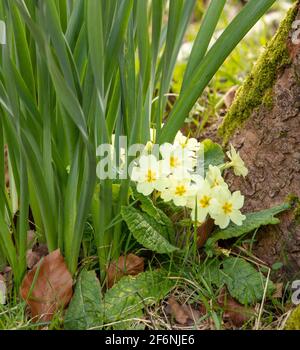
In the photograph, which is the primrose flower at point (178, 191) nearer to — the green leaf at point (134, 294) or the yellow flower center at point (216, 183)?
the yellow flower center at point (216, 183)

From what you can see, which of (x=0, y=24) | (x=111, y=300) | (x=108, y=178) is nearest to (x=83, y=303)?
(x=111, y=300)

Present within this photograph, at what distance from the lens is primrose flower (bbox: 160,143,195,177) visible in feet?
4.82

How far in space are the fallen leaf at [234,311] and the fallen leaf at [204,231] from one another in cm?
14

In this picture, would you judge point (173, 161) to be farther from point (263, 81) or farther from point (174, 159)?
point (263, 81)

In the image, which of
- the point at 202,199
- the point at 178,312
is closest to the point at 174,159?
the point at 202,199

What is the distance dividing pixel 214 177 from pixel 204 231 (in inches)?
5.7

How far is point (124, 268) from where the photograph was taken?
1528 millimetres

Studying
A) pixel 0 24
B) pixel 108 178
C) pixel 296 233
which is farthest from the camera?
pixel 296 233

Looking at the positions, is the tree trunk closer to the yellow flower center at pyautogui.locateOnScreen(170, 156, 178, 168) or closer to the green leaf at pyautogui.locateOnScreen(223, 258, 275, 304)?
the green leaf at pyautogui.locateOnScreen(223, 258, 275, 304)

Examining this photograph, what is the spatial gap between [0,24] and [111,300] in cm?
63

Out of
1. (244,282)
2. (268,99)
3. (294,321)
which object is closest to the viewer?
(294,321)

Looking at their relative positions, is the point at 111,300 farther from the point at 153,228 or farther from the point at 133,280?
the point at 153,228

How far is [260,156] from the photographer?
162 cm

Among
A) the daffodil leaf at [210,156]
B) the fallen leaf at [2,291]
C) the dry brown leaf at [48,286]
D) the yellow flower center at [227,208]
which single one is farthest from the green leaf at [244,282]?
A: the fallen leaf at [2,291]
